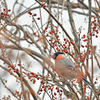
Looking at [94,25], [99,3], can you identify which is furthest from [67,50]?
[99,3]

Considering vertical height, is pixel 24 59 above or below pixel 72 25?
below

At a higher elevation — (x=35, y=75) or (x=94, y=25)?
(x=94, y=25)

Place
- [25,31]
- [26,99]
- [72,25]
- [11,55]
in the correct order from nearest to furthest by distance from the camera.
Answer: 1. [11,55]
2. [26,99]
3. [25,31]
4. [72,25]

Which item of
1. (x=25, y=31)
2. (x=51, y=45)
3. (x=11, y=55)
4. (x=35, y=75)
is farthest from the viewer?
(x=51, y=45)

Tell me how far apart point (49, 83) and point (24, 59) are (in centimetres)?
126

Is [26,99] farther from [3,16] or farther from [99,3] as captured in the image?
[99,3]

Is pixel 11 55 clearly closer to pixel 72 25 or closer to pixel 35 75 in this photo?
pixel 35 75

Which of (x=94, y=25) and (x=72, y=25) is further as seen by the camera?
(x=72, y=25)

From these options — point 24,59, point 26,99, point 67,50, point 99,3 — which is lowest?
point 26,99

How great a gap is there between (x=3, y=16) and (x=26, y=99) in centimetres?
172

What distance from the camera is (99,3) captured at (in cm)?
295

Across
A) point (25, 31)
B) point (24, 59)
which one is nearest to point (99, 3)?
point (25, 31)

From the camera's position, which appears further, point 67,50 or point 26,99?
point 67,50

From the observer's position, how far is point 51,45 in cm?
285
